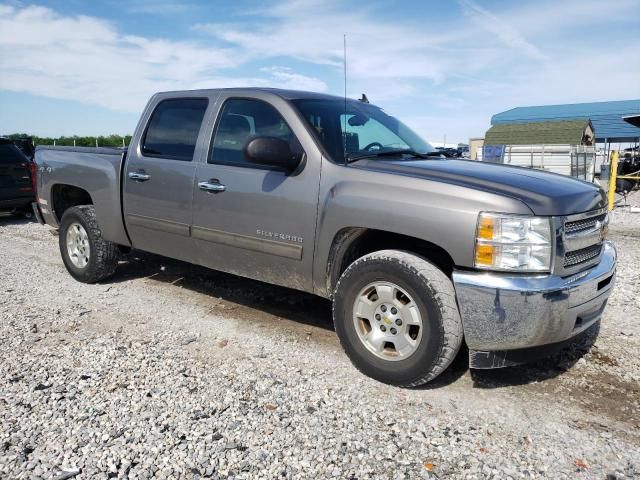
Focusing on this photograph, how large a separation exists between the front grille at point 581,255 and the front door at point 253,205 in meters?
1.59

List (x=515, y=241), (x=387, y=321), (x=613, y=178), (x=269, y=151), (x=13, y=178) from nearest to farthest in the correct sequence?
(x=515, y=241), (x=387, y=321), (x=269, y=151), (x=13, y=178), (x=613, y=178)

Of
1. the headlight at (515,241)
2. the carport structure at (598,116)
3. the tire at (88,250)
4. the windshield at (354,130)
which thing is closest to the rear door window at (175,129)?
the windshield at (354,130)

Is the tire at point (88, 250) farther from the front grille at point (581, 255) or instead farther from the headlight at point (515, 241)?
the front grille at point (581, 255)

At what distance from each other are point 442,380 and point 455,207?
1203 mm

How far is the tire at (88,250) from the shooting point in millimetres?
5219

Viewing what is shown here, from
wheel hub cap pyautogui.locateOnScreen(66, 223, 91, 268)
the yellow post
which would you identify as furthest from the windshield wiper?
the yellow post

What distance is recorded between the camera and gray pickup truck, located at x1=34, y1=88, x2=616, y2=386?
2834mm

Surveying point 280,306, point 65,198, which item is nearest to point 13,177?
point 65,198

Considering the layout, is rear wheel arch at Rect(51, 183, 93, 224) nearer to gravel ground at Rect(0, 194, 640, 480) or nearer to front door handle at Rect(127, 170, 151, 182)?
front door handle at Rect(127, 170, 151, 182)

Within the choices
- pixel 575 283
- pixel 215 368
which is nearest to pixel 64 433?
pixel 215 368

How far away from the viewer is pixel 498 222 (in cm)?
279

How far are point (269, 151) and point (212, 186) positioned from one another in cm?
80

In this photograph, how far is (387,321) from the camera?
3215mm

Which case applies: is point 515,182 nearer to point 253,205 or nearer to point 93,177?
point 253,205
